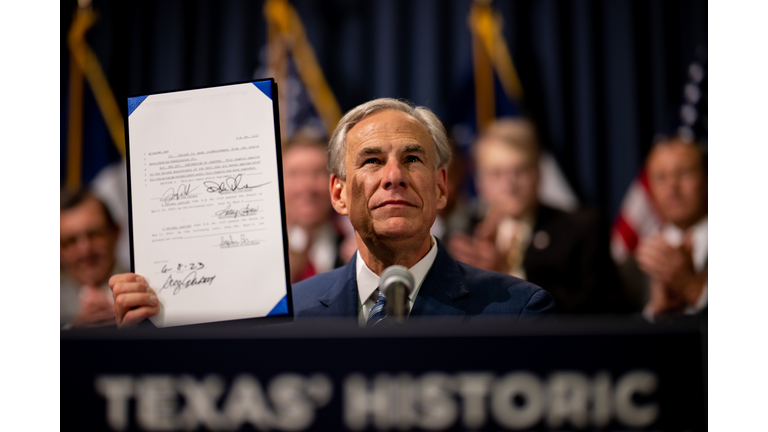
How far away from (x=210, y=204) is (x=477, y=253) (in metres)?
2.50

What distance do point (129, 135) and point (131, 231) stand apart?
9.8 inches

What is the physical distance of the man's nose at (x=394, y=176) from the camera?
1.59 meters

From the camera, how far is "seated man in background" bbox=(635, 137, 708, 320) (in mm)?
3600

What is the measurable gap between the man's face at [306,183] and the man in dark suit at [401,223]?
2.13 meters

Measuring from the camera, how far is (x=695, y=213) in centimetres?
381

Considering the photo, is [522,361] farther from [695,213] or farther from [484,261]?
[695,213]

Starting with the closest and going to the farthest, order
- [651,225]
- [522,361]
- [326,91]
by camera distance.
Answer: [522,361], [651,225], [326,91]

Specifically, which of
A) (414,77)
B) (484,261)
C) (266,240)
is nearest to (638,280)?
(484,261)

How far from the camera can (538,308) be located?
160 cm

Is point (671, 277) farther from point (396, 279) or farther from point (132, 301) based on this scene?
point (132, 301)
